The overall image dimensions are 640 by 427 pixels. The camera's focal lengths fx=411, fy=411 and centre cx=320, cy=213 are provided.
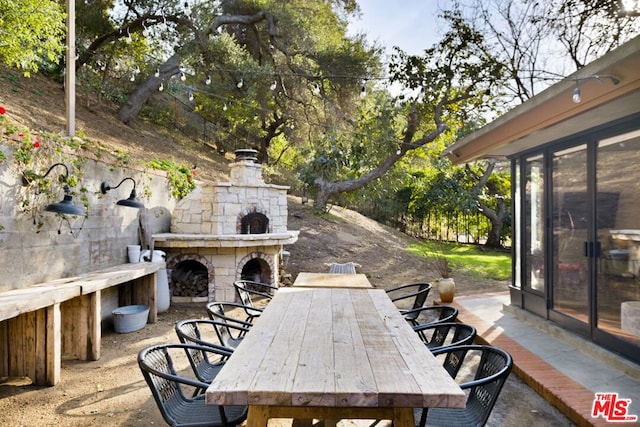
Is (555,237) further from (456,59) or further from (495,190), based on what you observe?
(495,190)

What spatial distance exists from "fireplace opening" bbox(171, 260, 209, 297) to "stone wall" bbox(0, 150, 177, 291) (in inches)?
33.8

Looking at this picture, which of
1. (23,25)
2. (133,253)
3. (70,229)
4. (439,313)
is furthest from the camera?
(133,253)

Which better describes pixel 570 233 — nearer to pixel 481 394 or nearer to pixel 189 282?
pixel 481 394

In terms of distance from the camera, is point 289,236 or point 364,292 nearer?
point 364,292

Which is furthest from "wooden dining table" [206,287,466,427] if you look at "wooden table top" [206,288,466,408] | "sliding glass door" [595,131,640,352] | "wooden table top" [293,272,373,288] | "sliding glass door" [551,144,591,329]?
"sliding glass door" [551,144,591,329]

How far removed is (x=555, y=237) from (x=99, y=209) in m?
5.39

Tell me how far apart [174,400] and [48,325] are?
2047mm

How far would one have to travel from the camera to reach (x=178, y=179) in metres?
7.33

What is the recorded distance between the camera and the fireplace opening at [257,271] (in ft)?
23.7

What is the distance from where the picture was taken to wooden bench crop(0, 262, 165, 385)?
3.33 metres

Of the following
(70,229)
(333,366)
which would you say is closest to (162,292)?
(70,229)

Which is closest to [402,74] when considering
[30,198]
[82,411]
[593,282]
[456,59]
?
[456,59]

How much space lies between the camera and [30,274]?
3908 millimetres

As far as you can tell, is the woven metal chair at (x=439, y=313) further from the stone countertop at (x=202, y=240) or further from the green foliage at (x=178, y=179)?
the green foliage at (x=178, y=179)
